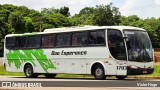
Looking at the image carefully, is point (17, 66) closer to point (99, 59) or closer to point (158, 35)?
point (99, 59)

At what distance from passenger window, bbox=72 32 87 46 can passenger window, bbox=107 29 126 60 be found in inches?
74.4

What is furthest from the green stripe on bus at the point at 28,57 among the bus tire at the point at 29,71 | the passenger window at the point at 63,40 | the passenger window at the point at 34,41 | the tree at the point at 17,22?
the tree at the point at 17,22

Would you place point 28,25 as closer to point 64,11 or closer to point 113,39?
point 64,11

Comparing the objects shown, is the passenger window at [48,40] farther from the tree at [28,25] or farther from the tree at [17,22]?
the tree at [28,25]

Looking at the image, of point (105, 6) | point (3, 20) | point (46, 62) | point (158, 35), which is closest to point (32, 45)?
point (46, 62)

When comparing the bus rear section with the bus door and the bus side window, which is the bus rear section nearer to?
the bus door

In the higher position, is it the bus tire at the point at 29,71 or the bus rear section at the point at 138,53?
the bus rear section at the point at 138,53

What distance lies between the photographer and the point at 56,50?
27641 mm

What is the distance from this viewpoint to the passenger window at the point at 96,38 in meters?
24.5

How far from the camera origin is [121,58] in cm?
2370

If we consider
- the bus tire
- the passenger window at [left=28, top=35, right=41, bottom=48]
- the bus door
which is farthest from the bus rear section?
the bus tire

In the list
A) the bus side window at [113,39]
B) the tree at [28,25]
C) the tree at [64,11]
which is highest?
the tree at [64,11]

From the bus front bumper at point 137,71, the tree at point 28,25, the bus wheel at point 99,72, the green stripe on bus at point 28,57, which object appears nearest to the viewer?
the bus front bumper at point 137,71

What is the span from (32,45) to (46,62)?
162cm
